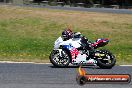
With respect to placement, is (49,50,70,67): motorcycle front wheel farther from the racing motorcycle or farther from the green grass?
the green grass

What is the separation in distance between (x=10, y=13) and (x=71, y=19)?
19.8ft

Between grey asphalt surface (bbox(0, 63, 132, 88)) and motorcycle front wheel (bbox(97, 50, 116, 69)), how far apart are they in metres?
0.19

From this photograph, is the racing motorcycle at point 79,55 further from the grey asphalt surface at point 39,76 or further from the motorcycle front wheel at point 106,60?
the grey asphalt surface at point 39,76

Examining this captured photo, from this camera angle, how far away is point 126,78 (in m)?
3.89

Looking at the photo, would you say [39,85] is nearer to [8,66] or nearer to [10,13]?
[8,66]

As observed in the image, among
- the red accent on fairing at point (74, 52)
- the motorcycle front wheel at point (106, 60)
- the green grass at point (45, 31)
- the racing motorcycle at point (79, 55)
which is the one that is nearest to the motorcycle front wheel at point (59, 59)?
the racing motorcycle at point (79, 55)

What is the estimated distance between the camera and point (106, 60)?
13.0 m

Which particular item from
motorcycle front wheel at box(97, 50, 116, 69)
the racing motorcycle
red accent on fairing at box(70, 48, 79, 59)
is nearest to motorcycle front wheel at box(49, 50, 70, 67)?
the racing motorcycle

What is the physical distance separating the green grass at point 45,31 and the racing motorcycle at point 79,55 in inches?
129

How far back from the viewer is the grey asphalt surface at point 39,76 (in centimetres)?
910

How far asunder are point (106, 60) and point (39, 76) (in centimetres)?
306

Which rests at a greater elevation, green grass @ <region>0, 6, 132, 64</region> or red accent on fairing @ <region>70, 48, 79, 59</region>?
red accent on fairing @ <region>70, 48, 79, 59</region>

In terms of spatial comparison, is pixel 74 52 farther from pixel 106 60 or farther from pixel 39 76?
pixel 39 76

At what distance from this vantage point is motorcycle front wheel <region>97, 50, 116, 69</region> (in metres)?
12.9
